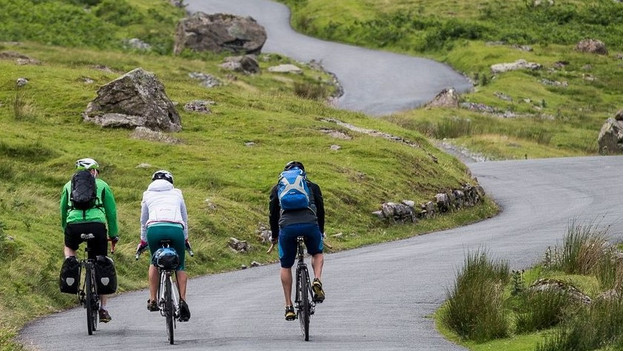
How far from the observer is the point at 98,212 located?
63.4 feet

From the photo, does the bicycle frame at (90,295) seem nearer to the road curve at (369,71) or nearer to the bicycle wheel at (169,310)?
the bicycle wheel at (169,310)

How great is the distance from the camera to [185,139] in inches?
1649

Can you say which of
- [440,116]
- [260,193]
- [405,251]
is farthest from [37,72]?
[440,116]

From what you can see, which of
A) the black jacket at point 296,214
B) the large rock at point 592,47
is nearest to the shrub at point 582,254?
the black jacket at point 296,214

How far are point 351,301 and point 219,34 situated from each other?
56.6 metres

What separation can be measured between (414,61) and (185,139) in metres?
49.5

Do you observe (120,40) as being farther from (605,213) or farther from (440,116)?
(605,213)

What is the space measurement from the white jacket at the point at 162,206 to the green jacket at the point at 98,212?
997mm

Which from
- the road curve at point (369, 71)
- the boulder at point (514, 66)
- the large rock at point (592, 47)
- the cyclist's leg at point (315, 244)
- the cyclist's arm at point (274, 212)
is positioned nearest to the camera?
the cyclist's leg at point (315, 244)

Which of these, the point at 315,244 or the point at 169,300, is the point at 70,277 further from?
the point at 315,244

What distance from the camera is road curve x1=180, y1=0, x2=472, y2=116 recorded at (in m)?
74.0

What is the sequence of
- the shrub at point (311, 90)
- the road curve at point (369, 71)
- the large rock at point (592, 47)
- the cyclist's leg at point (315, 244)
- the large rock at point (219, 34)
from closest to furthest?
the cyclist's leg at point (315, 244) < the shrub at point (311, 90) < the road curve at point (369, 71) < the large rock at point (219, 34) < the large rock at point (592, 47)

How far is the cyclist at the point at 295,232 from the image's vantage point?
60.4 ft

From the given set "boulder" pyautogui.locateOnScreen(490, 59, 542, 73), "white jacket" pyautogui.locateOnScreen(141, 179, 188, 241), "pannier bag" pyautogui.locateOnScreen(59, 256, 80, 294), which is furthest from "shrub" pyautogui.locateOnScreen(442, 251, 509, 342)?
"boulder" pyautogui.locateOnScreen(490, 59, 542, 73)
